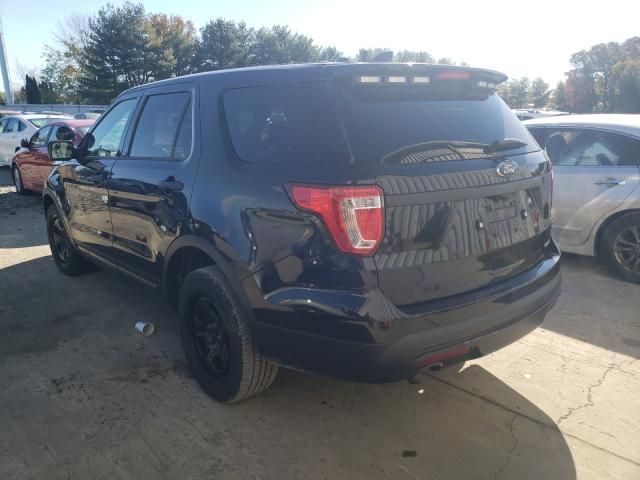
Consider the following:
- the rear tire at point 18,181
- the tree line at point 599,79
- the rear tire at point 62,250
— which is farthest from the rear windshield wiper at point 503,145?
the tree line at point 599,79

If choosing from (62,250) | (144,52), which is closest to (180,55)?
(144,52)

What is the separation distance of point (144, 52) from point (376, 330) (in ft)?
153

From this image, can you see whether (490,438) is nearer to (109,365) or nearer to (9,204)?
(109,365)

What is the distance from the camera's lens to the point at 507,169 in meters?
2.53

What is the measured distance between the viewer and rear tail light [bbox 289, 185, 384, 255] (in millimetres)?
2123

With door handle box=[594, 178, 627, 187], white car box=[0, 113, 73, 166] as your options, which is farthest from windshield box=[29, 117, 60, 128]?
door handle box=[594, 178, 627, 187]

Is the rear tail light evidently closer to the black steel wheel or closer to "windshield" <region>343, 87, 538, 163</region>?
"windshield" <region>343, 87, 538, 163</region>

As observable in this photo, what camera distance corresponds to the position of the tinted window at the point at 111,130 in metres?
3.89

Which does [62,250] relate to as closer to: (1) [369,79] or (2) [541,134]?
(1) [369,79]

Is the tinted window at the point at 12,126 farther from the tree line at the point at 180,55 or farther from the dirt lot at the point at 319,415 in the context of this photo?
the tree line at the point at 180,55

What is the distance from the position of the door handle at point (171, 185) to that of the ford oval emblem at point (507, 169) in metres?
1.75

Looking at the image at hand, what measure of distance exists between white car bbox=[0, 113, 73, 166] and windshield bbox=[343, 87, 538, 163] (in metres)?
12.9

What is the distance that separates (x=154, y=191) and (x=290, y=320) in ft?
4.74

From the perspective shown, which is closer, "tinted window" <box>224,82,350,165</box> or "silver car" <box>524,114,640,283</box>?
"tinted window" <box>224,82,350,165</box>
